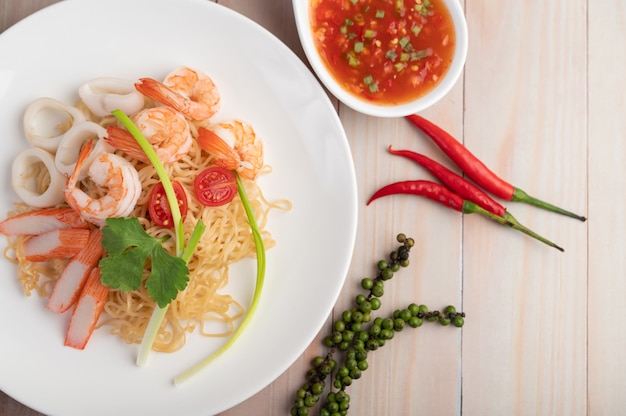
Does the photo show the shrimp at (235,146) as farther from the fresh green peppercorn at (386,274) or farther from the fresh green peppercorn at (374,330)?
the fresh green peppercorn at (374,330)

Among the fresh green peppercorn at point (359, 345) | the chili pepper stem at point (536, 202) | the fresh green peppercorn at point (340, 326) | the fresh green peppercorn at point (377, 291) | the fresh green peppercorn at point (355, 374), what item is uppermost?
the chili pepper stem at point (536, 202)

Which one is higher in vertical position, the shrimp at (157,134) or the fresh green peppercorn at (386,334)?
the shrimp at (157,134)

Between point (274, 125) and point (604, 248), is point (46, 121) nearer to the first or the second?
point (274, 125)

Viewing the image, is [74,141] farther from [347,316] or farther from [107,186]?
[347,316]

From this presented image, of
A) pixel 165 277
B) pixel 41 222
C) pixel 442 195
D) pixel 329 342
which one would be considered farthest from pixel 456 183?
pixel 41 222

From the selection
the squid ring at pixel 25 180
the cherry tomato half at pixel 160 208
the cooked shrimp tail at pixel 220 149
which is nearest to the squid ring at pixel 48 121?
the squid ring at pixel 25 180
